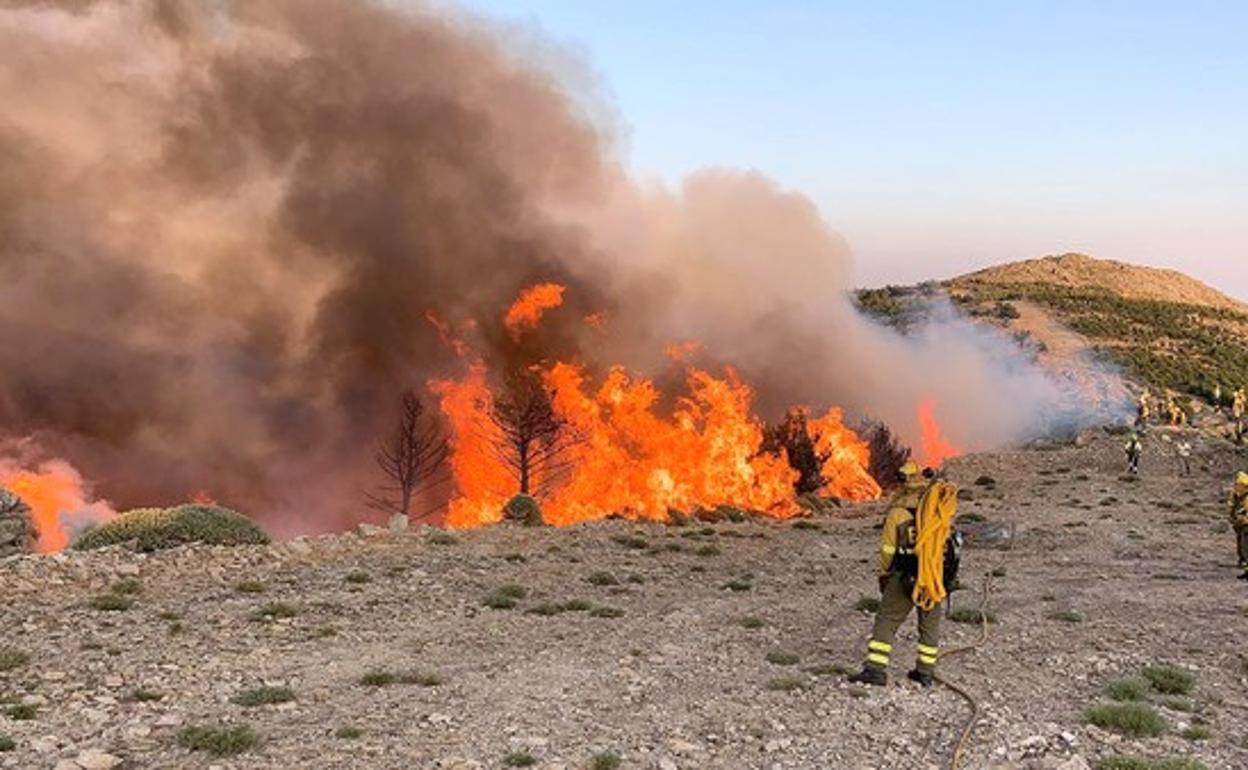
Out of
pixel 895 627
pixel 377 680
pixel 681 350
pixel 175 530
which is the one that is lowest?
pixel 377 680

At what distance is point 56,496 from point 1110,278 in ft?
463

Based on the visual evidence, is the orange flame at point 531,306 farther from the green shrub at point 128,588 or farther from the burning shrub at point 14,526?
the green shrub at point 128,588

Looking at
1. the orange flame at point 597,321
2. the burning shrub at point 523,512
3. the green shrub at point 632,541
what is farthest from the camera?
the orange flame at point 597,321

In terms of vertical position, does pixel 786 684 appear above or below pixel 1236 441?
above

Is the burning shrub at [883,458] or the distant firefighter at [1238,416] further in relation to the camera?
the distant firefighter at [1238,416]

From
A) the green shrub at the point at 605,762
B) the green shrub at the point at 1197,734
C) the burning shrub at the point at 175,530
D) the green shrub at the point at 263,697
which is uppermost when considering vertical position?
the burning shrub at the point at 175,530

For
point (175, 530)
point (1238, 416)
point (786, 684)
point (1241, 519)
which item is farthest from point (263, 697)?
point (1238, 416)

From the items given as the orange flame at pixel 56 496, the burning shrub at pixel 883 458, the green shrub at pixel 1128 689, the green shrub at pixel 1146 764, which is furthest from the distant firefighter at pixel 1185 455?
the orange flame at pixel 56 496

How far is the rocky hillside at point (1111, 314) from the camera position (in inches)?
3177

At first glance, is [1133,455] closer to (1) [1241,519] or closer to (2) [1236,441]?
(2) [1236,441]

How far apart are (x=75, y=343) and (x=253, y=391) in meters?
7.17

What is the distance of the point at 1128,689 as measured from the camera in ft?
31.2

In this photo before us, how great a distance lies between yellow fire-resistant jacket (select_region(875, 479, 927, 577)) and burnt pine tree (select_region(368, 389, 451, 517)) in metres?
25.9

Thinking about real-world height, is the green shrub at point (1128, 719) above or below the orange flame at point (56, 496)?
below
